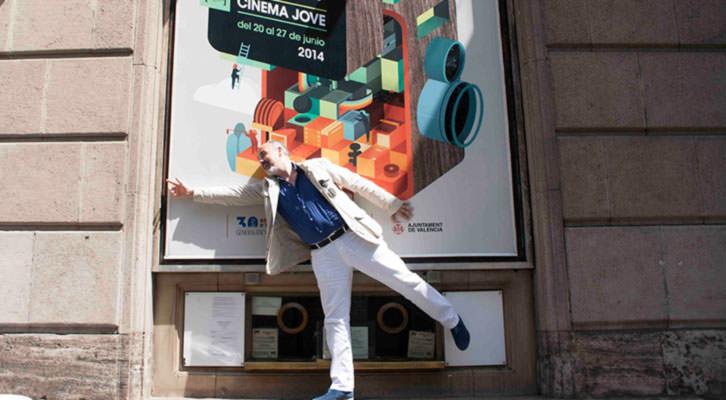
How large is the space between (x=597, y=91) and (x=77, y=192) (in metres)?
4.57

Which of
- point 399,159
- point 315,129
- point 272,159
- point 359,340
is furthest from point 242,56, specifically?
point 359,340

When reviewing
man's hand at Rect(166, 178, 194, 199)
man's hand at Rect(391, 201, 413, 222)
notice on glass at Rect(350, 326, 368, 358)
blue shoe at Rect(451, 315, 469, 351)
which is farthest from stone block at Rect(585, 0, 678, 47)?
man's hand at Rect(166, 178, 194, 199)

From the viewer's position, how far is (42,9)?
15.5ft

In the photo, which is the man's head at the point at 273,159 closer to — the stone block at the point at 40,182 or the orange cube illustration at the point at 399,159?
the orange cube illustration at the point at 399,159

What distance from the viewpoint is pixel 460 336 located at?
13.5 ft

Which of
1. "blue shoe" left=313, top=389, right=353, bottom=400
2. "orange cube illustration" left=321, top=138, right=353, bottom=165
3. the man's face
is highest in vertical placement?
"orange cube illustration" left=321, top=138, right=353, bottom=165

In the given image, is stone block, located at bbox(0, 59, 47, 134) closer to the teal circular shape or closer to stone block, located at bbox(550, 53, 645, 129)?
the teal circular shape

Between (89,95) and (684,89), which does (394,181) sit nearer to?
(684,89)

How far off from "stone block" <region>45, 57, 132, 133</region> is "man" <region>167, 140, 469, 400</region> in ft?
3.46

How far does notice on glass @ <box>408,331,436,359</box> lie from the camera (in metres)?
4.48

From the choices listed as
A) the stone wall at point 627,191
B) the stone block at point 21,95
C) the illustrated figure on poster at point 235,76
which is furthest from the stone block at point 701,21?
the stone block at point 21,95

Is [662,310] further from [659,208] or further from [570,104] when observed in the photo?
[570,104]

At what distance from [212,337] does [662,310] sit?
149 inches

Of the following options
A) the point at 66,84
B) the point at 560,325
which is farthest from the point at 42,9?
the point at 560,325
